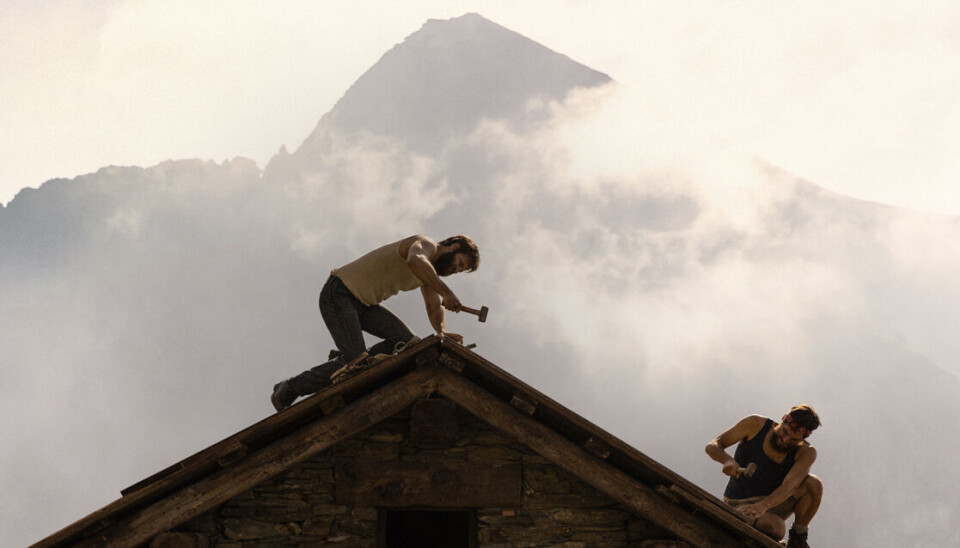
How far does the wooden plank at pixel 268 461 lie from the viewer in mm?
7570

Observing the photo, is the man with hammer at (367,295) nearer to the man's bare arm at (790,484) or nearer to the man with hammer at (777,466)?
the man with hammer at (777,466)

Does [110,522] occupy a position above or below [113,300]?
below

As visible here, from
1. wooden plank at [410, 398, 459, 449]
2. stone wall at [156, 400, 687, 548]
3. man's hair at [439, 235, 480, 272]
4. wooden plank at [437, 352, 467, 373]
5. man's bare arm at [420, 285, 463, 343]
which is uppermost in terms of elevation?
man's hair at [439, 235, 480, 272]

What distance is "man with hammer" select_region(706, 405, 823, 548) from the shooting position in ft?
29.5

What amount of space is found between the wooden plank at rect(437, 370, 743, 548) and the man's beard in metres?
1.32

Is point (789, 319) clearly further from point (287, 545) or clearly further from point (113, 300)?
point (287, 545)

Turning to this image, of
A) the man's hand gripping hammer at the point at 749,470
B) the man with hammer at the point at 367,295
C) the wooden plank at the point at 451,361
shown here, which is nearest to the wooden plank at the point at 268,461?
the wooden plank at the point at 451,361

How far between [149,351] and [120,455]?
920 inches

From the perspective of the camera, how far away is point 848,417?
535 ft

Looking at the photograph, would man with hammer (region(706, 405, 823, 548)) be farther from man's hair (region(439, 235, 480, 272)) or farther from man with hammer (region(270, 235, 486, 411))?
man with hammer (region(270, 235, 486, 411))

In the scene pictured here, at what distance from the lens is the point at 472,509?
8.21m

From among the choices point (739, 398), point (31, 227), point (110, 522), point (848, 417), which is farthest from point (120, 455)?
point (110, 522)

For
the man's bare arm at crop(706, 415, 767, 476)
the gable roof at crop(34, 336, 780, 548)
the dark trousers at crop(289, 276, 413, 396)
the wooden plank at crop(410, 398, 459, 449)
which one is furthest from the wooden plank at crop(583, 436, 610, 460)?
the dark trousers at crop(289, 276, 413, 396)

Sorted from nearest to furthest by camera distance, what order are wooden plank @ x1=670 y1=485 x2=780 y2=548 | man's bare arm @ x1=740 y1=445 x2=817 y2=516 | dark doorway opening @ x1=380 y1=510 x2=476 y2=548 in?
1. wooden plank @ x1=670 y1=485 x2=780 y2=548
2. man's bare arm @ x1=740 y1=445 x2=817 y2=516
3. dark doorway opening @ x1=380 y1=510 x2=476 y2=548
